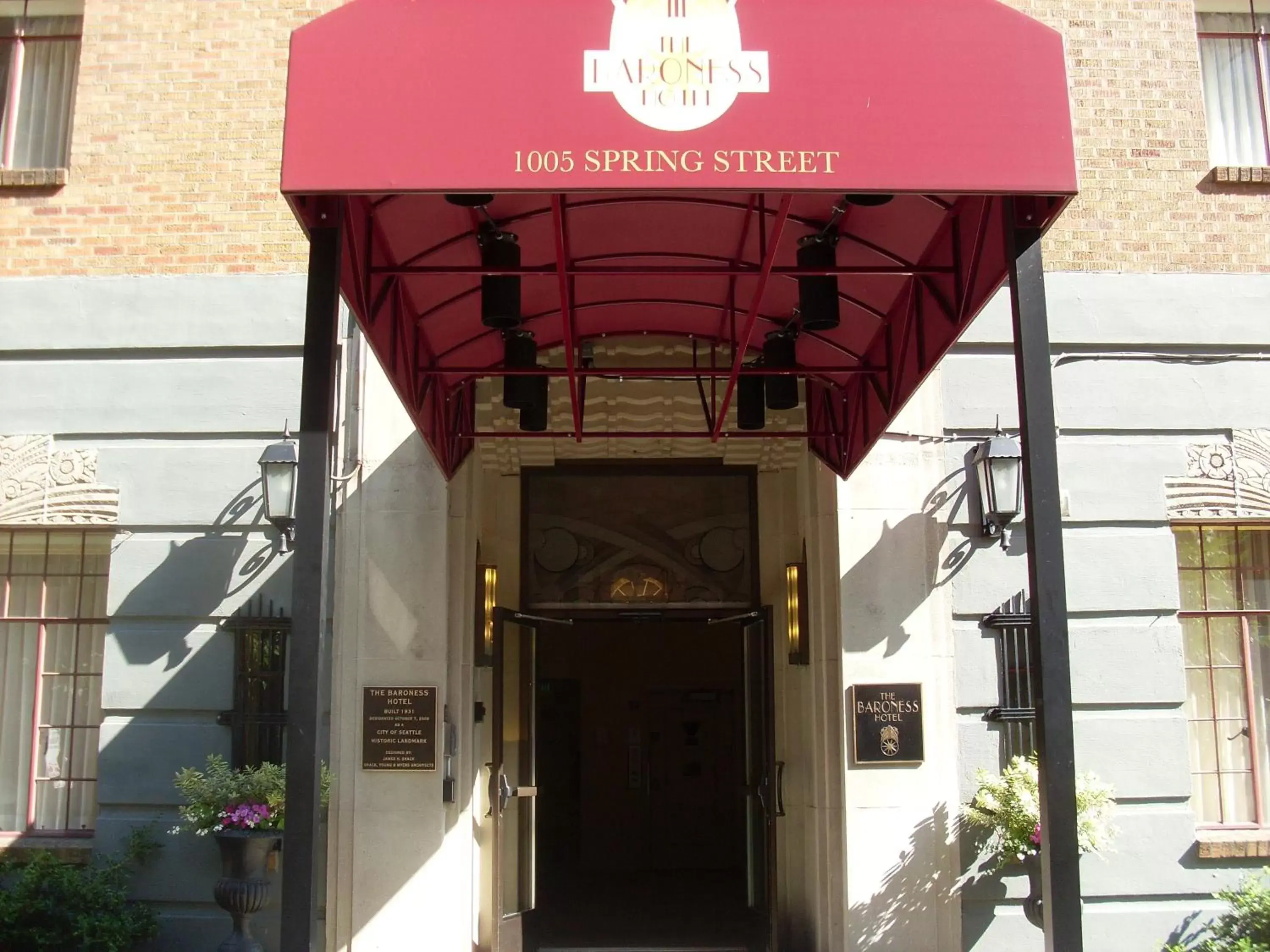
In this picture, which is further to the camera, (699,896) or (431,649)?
(699,896)

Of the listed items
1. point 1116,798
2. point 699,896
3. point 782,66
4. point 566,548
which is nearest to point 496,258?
point 782,66

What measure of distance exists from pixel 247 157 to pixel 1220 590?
7.93m

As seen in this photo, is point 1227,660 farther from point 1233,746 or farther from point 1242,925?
point 1242,925

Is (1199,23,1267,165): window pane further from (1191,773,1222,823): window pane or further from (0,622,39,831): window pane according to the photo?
(0,622,39,831): window pane

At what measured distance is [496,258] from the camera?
21.7ft

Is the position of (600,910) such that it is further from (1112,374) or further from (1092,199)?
(1092,199)

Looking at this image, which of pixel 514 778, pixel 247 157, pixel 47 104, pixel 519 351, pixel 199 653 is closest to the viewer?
pixel 519 351

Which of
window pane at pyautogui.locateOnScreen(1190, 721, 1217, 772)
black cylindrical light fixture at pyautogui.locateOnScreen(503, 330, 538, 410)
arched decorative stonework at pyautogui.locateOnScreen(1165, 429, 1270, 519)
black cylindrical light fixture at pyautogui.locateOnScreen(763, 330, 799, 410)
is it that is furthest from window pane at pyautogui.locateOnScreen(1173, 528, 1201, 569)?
black cylindrical light fixture at pyautogui.locateOnScreen(503, 330, 538, 410)

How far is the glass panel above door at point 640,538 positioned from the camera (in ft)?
32.6

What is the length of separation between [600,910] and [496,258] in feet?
26.9

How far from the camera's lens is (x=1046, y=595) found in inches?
201

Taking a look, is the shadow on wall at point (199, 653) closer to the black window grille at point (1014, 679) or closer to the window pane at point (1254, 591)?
the black window grille at point (1014, 679)

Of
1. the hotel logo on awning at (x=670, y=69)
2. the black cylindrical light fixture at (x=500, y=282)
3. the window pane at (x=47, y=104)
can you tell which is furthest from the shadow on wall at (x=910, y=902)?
the window pane at (x=47, y=104)

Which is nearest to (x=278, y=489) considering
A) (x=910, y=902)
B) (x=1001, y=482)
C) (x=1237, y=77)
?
(x=1001, y=482)
